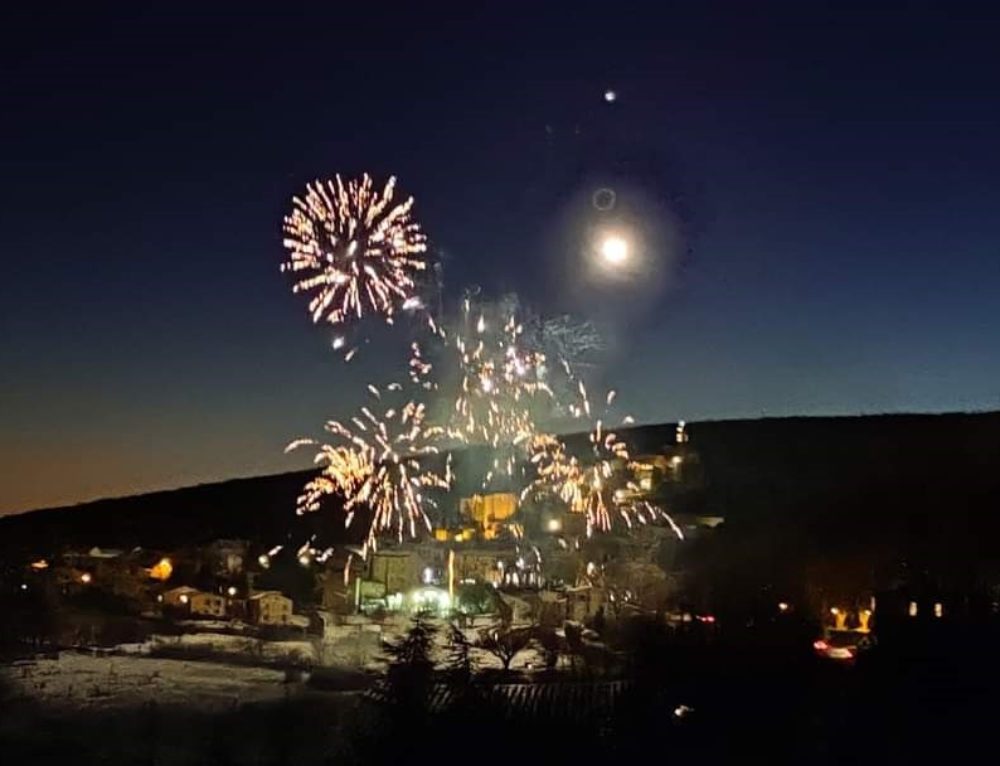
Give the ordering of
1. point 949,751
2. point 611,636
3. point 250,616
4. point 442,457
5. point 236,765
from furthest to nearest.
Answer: point 442,457, point 250,616, point 611,636, point 236,765, point 949,751

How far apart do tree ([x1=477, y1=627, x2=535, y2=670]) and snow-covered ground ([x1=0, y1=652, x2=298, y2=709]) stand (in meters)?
4.79

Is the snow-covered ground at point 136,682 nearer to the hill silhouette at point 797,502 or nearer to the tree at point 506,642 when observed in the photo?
the tree at point 506,642

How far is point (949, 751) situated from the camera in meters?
13.9

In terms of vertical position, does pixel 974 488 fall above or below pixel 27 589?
above

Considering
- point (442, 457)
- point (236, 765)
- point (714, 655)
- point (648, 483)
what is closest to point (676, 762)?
point (714, 655)

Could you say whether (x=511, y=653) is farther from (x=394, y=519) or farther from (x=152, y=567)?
(x=394, y=519)

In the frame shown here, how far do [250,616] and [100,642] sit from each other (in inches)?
259

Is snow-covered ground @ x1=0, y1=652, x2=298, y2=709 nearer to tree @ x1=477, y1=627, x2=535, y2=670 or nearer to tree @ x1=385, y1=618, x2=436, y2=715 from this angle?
tree @ x1=477, y1=627, x2=535, y2=670

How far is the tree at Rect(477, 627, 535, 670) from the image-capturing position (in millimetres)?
27733

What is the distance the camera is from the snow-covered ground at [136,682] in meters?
25.2

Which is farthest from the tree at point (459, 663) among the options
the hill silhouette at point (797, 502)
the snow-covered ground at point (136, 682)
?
the hill silhouette at point (797, 502)

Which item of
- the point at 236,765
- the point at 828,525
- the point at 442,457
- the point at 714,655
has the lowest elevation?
the point at 236,765

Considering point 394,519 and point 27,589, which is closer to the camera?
point 27,589

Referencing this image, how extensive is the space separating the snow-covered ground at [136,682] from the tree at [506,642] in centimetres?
479
